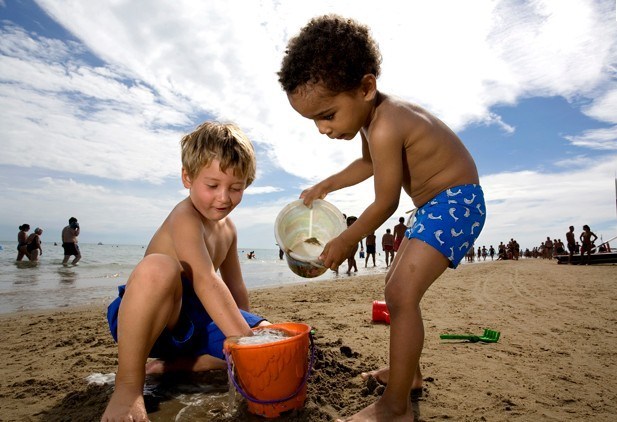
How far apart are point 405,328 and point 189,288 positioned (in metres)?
1.26

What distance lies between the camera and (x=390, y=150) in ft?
6.43

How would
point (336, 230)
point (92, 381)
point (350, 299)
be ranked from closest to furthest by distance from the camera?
point (92, 381), point (336, 230), point (350, 299)

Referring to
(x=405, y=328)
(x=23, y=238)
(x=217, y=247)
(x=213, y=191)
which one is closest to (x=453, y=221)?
(x=405, y=328)

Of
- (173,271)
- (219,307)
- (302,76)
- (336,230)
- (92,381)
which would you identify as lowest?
(92,381)

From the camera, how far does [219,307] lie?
192 centimetres

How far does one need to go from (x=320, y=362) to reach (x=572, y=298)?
4.94 m

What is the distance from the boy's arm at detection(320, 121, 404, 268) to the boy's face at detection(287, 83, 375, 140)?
13 cm

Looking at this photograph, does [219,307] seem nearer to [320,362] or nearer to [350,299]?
[320,362]

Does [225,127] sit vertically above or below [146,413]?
above

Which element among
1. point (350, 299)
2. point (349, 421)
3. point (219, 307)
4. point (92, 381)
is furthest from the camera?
point (350, 299)

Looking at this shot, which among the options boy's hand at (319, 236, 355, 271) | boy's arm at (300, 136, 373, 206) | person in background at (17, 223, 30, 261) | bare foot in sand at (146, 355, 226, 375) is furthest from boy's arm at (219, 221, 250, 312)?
person in background at (17, 223, 30, 261)

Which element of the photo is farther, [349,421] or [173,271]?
[173,271]

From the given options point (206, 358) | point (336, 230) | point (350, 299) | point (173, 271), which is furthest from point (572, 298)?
point (173, 271)

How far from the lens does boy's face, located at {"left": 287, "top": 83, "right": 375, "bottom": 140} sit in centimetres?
204
